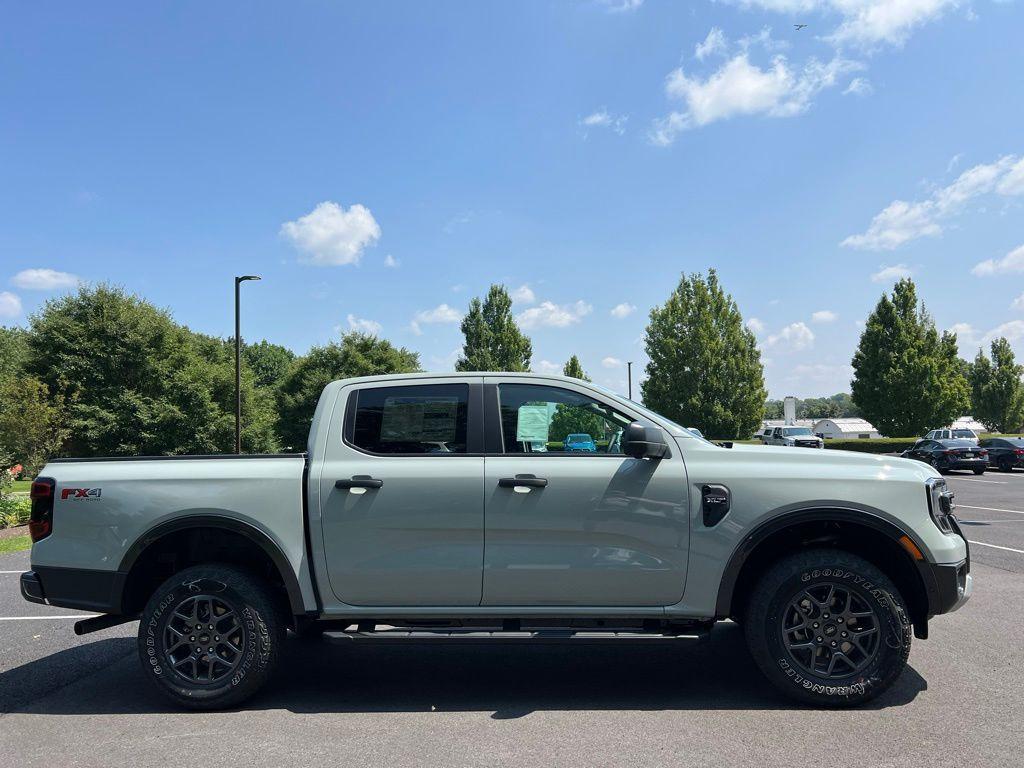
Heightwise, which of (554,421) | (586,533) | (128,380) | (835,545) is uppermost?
(128,380)

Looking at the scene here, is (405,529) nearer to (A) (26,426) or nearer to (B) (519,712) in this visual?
(B) (519,712)

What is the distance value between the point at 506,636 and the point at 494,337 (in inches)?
1911

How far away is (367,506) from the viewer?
160 inches

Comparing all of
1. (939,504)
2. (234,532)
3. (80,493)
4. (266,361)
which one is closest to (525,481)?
(234,532)

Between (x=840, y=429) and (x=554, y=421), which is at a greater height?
(x=554, y=421)

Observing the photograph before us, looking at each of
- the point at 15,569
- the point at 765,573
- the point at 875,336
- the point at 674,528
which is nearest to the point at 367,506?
the point at 674,528

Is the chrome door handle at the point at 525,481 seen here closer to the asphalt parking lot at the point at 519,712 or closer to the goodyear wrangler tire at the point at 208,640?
the asphalt parking lot at the point at 519,712

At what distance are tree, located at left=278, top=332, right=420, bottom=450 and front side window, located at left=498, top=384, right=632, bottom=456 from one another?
133ft

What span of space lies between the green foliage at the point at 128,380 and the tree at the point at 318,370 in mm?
6788

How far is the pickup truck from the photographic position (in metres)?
3.96

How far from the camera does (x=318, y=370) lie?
47.0m

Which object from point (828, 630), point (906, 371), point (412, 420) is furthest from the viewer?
point (906, 371)

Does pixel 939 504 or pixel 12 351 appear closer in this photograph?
pixel 939 504

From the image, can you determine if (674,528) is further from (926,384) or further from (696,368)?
(926,384)
